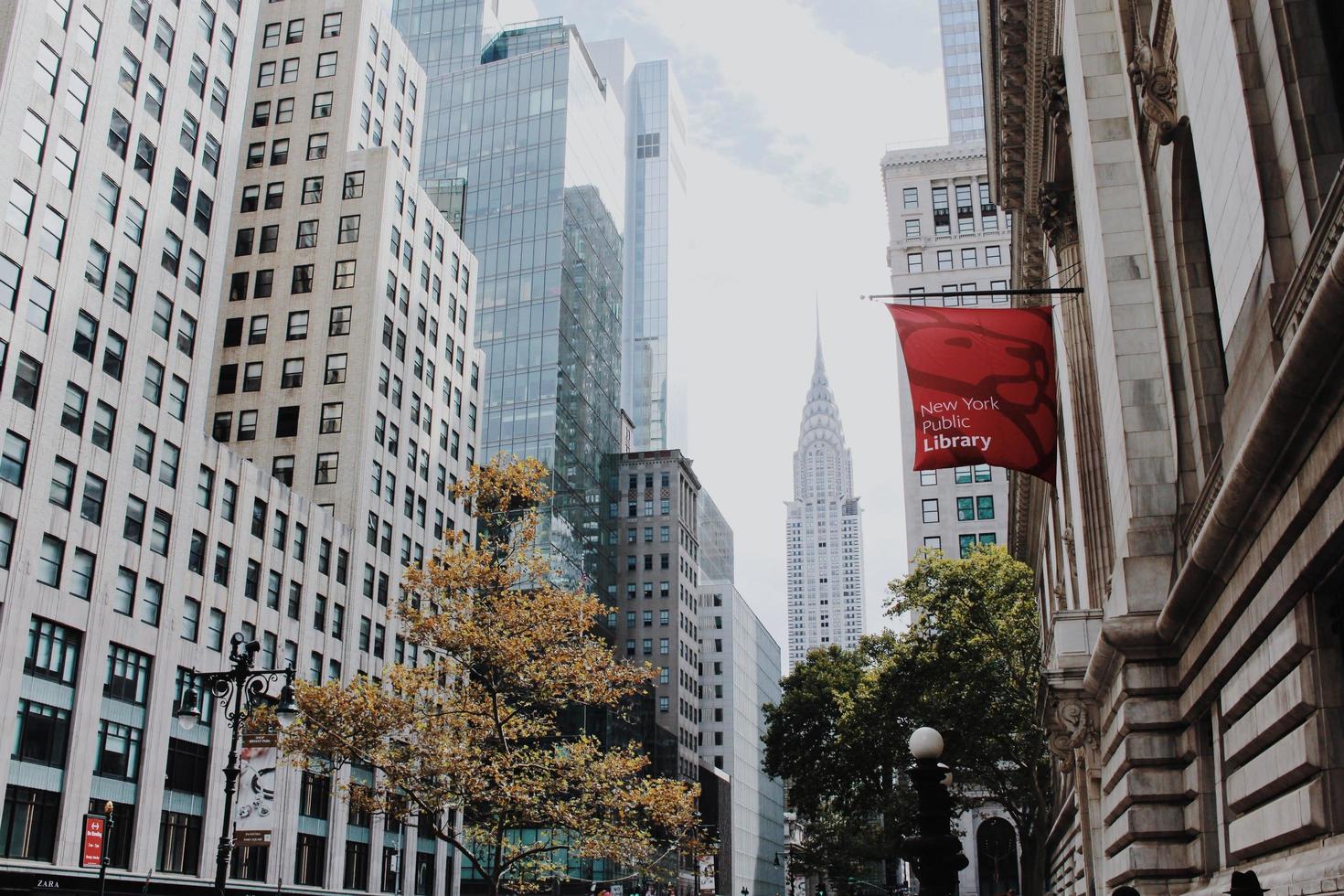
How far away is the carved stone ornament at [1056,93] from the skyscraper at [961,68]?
109m

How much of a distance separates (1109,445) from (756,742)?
169 metres

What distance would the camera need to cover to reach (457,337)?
88.9 meters

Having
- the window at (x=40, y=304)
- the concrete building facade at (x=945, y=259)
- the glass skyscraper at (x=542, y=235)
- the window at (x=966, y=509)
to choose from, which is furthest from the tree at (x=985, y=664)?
the glass skyscraper at (x=542, y=235)

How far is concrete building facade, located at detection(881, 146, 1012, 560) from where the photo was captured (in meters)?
95.9

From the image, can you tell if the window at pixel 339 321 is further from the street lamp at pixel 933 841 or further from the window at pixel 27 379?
the street lamp at pixel 933 841

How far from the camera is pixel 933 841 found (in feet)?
33.2

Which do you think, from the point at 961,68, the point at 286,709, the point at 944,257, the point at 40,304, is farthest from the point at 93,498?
the point at 961,68

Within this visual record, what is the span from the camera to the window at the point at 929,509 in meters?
96.6

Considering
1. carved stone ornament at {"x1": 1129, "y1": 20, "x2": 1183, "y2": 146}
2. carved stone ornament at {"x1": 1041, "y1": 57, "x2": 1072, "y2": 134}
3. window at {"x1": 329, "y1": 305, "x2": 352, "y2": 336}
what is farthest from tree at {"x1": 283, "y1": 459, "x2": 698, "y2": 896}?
window at {"x1": 329, "y1": 305, "x2": 352, "y2": 336}

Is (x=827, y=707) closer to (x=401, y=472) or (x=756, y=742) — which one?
(x=401, y=472)

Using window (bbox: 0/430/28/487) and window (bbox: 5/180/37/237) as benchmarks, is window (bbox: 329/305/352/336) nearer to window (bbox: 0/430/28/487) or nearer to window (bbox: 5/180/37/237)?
window (bbox: 5/180/37/237)

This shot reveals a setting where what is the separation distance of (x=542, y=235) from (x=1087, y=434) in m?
106

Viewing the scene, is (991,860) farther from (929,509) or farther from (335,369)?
(335,369)

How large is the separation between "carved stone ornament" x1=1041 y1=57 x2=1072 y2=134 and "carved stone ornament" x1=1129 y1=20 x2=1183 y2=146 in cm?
586
